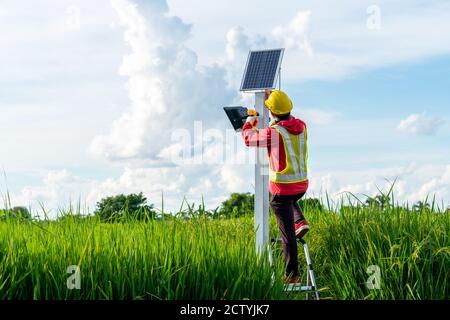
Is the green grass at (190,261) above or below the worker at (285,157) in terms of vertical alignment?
below

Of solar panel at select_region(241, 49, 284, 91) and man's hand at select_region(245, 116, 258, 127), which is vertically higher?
solar panel at select_region(241, 49, 284, 91)

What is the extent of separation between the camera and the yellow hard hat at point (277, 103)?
6.11 metres

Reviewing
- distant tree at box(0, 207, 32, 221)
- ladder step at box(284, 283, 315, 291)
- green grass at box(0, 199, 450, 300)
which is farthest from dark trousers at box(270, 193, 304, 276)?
distant tree at box(0, 207, 32, 221)

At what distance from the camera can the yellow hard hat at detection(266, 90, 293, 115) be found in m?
6.11

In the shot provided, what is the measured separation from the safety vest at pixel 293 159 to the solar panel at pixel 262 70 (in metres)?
0.46

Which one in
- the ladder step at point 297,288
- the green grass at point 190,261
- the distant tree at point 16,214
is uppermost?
the distant tree at point 16,214

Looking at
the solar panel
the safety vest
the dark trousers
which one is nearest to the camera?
the solar panel

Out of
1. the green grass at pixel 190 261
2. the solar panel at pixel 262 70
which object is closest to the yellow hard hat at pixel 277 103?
the solar panel at pixel 262 70

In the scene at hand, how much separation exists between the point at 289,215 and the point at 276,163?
1.93ft

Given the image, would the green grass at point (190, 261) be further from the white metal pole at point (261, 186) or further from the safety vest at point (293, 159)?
the safety vest at point (293, 159)

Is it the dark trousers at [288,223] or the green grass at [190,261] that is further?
the dark trousers at [288,223]

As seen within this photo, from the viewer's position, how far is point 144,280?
15.1ft

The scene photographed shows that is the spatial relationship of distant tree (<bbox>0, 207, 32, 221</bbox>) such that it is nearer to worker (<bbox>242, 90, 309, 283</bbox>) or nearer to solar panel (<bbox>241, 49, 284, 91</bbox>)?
worker (<bbox>242, 90, 309, 283</bbox>)
